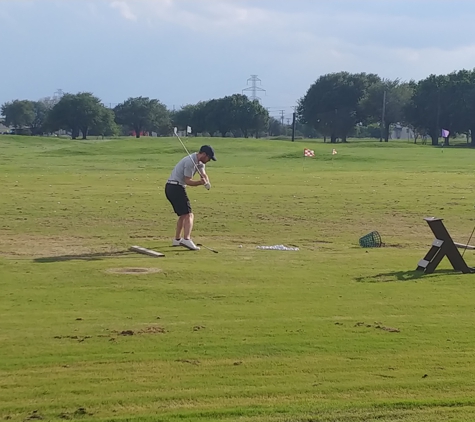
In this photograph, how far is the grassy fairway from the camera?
6961mm

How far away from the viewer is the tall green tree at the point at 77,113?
119m

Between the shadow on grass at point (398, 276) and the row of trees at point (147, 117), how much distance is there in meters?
109

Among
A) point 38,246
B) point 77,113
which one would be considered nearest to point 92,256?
point 38,246

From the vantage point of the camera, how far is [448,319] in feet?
32.8

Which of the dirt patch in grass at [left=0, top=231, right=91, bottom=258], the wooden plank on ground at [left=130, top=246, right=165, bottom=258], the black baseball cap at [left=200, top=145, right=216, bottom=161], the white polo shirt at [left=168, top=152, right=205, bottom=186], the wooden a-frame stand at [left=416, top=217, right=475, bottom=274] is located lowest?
the dirt patch in grass at [left=0, top=231, right=91, bottom=258]

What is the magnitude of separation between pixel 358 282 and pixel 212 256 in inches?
132

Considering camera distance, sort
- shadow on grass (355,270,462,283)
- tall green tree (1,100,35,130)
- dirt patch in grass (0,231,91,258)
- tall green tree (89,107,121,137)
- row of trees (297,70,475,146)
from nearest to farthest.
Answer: shadow on grass (355,270,462,283) < dirt patch in grass (0,231,91,258) < row of trees (297,70,475,146) < tall green tree (89,107,121,137) < tall green tree (1,100,35,130)

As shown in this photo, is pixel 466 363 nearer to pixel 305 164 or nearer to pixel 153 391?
pixel 153 391

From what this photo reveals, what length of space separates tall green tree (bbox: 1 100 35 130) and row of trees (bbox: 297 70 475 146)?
173ft

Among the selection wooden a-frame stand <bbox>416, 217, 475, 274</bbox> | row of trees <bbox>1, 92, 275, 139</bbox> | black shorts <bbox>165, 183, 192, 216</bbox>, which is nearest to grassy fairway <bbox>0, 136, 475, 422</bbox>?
wooden a-frame stand <bbox>416, 217, 475, 274</bbox>

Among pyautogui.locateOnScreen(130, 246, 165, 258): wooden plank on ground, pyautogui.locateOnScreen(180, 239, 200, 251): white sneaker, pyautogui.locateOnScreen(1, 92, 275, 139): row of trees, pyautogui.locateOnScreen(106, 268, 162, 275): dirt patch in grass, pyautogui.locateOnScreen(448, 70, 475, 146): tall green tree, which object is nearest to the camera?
pyautogui.locateOnScreen(106, 268, 162, 275): dirt patch in grass

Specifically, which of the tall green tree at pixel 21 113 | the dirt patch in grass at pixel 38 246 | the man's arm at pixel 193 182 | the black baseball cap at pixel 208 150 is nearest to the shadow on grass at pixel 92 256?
the dirt patch in grass at pixel 38 246

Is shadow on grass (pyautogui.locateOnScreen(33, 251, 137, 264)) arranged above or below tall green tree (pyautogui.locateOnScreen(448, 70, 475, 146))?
Answer: below

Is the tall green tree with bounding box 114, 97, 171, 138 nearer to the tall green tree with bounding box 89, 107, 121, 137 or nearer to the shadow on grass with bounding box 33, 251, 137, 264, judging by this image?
the tall green tree with bounding box 89, 107, 121, 137
